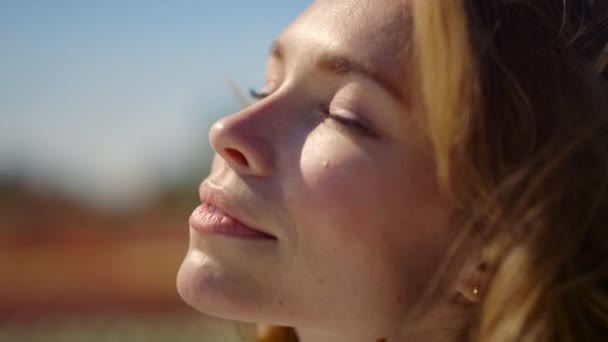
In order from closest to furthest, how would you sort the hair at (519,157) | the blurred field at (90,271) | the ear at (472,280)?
1. the hair at (519,157)
2. the ear at (472,280)
3. the blurred field at (90,271)

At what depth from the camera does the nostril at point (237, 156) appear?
54.1 inches

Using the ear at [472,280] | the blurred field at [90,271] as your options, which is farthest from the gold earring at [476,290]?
the blurred field at [90,271]

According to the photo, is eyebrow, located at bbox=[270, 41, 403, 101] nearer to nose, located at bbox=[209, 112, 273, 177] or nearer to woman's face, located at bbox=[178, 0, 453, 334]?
woman's face, located at bbox=[178, 0, 453, 334]

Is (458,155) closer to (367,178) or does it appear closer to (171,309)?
(367,178)

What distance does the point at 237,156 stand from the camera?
1.38 m

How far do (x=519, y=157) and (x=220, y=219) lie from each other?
48 cm

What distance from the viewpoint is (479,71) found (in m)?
1.28

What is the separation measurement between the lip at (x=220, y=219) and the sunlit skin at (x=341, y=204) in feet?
0.04

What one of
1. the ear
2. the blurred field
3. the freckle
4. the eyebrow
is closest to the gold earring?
the ear

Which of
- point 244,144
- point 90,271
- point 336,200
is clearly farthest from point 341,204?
point 90,271

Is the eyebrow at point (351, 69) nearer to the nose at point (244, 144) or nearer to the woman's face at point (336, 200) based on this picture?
the woman's face at point (336, 200)

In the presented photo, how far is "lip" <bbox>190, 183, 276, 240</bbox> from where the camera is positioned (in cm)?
137

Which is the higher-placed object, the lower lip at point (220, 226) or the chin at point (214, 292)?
the lower lip at point (220, 226)

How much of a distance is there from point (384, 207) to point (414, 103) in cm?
17
